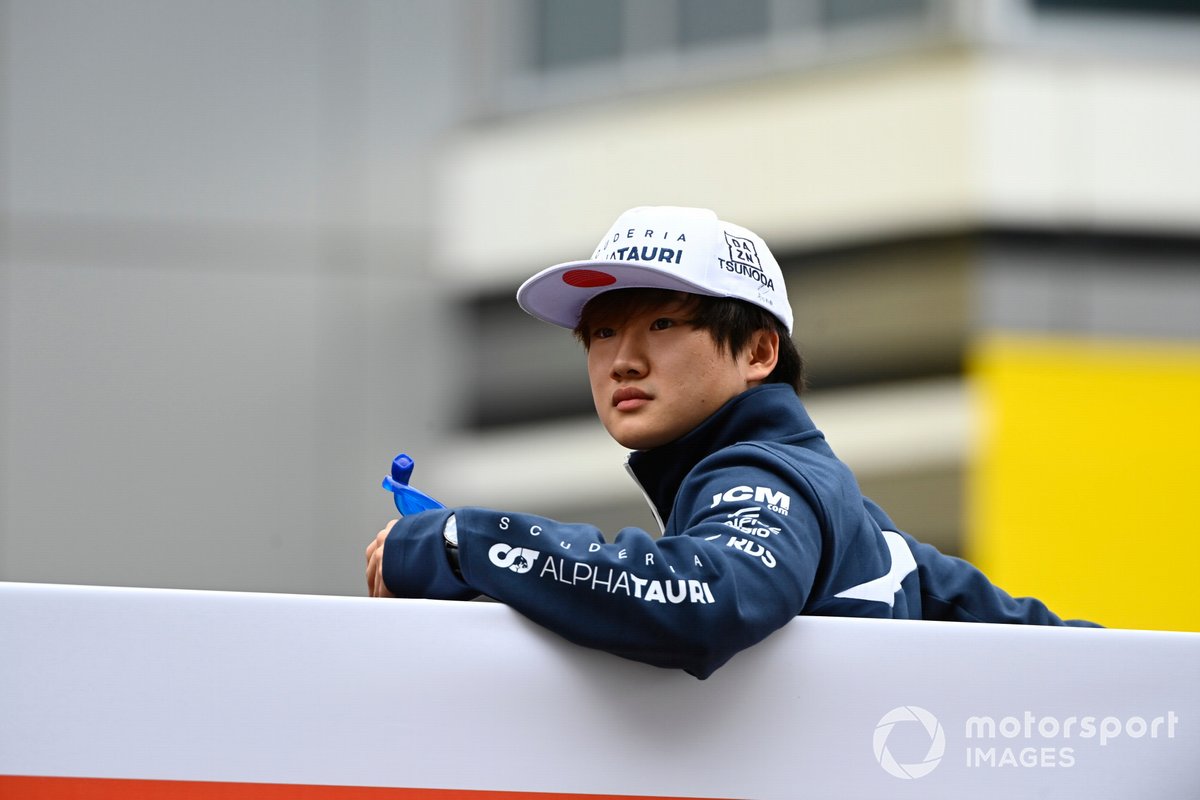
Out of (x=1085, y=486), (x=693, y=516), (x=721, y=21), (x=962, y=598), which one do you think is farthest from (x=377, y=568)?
(x=721, y=21)

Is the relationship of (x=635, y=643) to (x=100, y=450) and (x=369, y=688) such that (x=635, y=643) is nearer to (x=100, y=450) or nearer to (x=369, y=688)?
(x=369, y=688)

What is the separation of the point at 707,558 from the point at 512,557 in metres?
0.21

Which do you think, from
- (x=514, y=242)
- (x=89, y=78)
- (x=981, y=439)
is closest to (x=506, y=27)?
(x=514, y=242)

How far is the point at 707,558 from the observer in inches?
72.8

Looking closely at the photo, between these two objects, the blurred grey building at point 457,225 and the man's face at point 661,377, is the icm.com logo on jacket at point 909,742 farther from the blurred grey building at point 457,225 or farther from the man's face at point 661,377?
the blurred grey building at point 457,225

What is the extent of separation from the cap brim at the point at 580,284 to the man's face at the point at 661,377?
5 centimetres

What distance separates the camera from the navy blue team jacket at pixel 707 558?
5.98 ft

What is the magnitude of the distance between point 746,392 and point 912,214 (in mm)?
5461

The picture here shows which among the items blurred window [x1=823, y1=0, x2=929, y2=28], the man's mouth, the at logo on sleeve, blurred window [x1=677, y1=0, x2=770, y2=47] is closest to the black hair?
the man's mouth

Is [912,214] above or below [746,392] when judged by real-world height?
above

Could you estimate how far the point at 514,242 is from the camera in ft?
26.6

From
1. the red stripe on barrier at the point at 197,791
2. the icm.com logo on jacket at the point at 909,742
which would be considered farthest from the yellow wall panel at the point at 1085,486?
the red stripe on barrier at the point at 197,791

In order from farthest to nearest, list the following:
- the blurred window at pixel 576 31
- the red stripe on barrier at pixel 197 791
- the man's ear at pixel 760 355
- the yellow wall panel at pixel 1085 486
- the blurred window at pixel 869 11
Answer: the blurred window at pixel 576 31, the blurred window at pixel 869 11, the yellow wall panel at pixel 1085 486, the man's ear at pixel 760 355, the red stripe on barrier at pixel 197 791

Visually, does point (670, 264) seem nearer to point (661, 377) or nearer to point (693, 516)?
point (661, 377)
